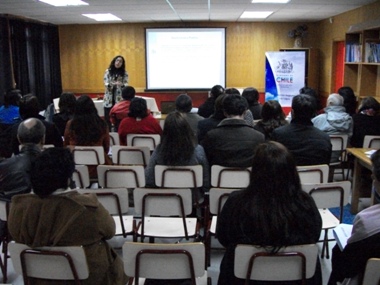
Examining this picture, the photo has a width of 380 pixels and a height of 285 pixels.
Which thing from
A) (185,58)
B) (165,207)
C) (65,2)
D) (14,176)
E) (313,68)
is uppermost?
(65,2)

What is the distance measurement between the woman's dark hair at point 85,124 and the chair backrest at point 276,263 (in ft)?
9.16

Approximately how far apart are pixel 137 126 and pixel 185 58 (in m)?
5.90

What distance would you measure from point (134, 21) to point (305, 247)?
9354 mm

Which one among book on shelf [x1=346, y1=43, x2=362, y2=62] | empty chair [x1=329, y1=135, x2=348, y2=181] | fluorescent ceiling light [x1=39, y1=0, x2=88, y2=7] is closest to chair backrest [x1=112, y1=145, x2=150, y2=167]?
empty chair [x1=329, y1=135, x2=348, y2=181]

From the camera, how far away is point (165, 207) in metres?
2.93

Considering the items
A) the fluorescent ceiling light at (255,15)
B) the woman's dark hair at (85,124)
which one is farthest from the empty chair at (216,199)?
the fluorescent ceiling light at (255,15)

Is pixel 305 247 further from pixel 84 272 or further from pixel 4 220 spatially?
pixel 4 220

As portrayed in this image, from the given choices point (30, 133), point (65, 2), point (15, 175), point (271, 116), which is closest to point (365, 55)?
Result: point (271, 116)

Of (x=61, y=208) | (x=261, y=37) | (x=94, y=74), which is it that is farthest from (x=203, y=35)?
(x=61, y=208)

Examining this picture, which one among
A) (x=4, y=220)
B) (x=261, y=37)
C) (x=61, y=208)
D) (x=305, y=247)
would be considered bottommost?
(x=4, y=220)

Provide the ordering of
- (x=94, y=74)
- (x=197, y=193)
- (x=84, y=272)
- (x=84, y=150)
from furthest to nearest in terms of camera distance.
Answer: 1. (x=94, y=74)
2. (x=84, y=150)
3. (x=197, y=193)
4. (x=84, y=272)

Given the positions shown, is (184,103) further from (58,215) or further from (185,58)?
(185,58)

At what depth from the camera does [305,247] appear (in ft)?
6.14

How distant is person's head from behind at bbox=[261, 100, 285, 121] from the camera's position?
14.2 ft
